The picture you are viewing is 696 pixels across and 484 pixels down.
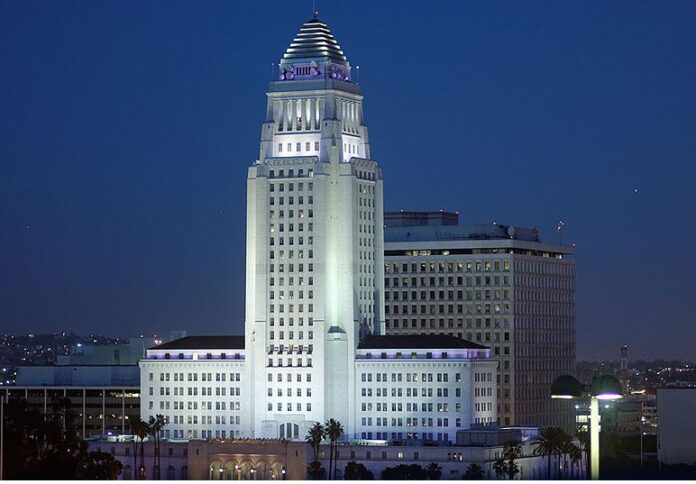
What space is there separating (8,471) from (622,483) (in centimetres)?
6109

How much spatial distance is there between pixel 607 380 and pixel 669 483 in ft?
41.5

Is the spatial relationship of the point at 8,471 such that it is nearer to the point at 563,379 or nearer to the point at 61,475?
the point at 61,475

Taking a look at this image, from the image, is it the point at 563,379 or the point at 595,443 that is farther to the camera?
the point at 563,379

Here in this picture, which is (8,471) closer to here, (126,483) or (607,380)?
(126,483)

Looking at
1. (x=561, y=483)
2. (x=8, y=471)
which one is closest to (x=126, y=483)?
(x=561, y=483)

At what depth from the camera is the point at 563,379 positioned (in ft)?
448

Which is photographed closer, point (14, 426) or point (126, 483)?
point (126, 483)

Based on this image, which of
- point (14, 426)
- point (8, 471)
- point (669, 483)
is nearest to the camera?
point (669, 483)

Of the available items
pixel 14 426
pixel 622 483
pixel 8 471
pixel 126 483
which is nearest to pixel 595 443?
pixel 622 483

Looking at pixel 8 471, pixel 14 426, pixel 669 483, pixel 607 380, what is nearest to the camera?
pixel 669 483

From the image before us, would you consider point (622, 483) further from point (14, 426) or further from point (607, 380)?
point (14, 426)

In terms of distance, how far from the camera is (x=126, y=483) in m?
130

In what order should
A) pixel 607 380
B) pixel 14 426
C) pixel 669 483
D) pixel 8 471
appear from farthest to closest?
pixel 14 426
pixel 8 471
pixel 607 380
pixel 669 483

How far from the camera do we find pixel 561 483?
129 meters
